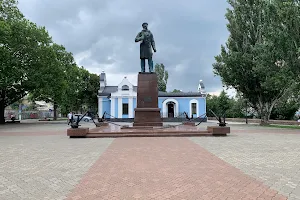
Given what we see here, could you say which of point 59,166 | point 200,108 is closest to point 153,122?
point 59,166

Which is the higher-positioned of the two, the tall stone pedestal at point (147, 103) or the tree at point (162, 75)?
the tree at point (162, 75)

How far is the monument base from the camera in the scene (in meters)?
17.0

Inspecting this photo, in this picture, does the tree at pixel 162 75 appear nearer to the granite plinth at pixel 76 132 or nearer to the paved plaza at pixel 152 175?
the granite plinth at pixel 76 132

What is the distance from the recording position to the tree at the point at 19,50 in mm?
26172

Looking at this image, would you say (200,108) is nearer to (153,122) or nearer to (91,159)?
(153,122)

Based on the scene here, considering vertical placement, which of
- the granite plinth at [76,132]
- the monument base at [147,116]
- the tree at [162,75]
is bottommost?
the granite plinth at [76,132]

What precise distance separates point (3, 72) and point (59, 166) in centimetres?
2278

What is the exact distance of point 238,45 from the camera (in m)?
27.9

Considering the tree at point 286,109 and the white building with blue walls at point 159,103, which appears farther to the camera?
the white building with blue walls at point 159,103

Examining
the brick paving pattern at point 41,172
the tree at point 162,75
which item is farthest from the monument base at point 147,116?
the tree at point 162,75

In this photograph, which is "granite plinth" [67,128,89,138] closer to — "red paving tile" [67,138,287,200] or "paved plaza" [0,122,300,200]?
"paved plaza" [0,122,300,200]

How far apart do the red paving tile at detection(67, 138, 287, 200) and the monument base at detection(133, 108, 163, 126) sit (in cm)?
919

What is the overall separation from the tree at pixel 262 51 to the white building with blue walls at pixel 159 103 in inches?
553

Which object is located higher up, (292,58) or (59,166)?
(292,58)
